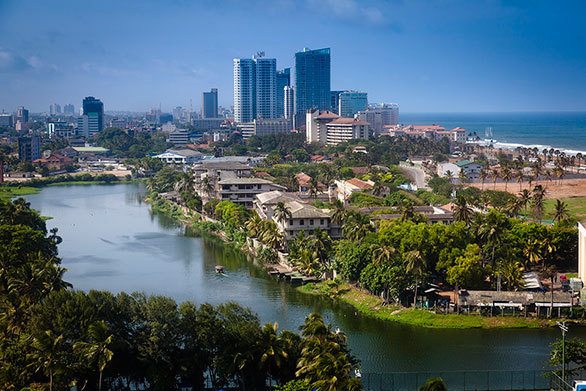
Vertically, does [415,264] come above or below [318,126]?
below

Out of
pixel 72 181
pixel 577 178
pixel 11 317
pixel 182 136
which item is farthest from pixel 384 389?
pixel 182 136

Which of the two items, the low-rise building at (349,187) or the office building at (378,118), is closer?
the low-rise building at (349,187)

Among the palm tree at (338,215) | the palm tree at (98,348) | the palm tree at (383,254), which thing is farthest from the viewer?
the palm tree at (338,215)

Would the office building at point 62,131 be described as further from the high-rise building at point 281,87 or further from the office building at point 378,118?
the office building at point 378,118

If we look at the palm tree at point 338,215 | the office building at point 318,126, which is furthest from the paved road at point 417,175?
the office building at point 318,126

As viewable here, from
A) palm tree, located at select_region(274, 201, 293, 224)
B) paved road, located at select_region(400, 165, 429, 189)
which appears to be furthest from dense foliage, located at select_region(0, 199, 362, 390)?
paved road, located at select_region(400, 165, 429, 189)

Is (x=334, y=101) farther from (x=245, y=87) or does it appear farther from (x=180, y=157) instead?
(x=180, y=157)

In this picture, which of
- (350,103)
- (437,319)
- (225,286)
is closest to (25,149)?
(225,286)
